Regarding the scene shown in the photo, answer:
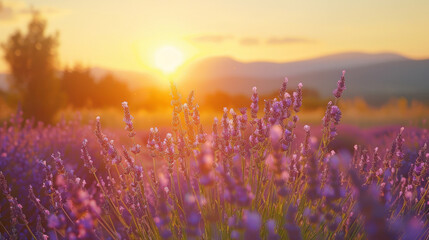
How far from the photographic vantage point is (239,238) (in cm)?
186

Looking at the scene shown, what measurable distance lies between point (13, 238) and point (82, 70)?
36.3 m

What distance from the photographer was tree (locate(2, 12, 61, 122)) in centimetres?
2023

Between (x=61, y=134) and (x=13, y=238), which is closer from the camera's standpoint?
(x=13, y=238)

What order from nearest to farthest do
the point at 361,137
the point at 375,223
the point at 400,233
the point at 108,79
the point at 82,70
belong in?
the point at 375,223, the point at 400,233, the point at 361,137, the point at 82,70, the point at 108,79

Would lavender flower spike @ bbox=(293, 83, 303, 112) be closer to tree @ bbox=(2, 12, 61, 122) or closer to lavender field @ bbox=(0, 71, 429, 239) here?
lavender field @ bbox=(0, 71, 429, 239)

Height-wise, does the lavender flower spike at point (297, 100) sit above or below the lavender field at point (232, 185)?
above

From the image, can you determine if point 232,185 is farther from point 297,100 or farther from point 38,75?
point 38,75

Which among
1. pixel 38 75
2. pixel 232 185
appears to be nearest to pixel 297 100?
pixel 232 185

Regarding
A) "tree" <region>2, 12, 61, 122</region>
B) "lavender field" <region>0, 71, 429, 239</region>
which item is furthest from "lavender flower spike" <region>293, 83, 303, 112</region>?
"tree" <region>2, 12, 61, 122</region>

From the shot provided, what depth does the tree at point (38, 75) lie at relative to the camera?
20.2 m

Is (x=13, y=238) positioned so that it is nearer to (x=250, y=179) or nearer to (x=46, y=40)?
(x=250, y=179)

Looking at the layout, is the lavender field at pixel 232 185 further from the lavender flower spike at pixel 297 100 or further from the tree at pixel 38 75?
the tree at pixel 38 75

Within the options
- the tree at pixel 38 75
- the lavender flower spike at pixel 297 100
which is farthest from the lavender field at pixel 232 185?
the tree at pixel 38 75

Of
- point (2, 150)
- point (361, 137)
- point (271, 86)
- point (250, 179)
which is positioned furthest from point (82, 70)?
point (271, 86)
